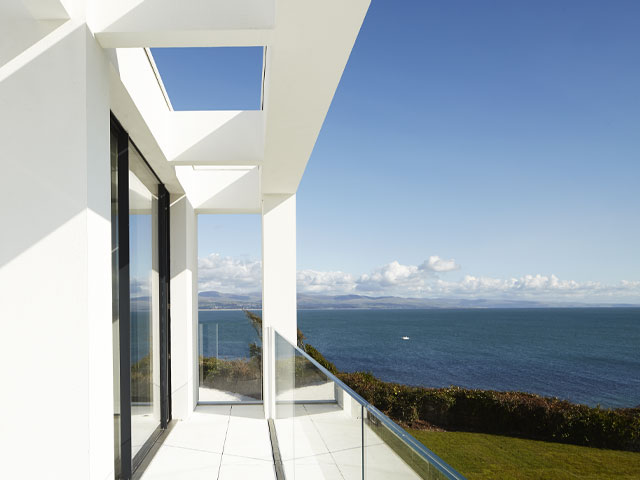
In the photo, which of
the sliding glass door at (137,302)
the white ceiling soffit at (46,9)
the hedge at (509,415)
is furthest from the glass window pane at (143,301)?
the hedge at (509,415)

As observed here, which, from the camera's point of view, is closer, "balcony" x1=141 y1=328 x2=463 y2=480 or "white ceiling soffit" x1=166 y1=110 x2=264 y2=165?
"balcony" x1=141 y1=328 x2=463 y2=480

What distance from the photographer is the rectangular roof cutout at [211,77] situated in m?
3.69

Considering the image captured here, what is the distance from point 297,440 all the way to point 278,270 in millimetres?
2696

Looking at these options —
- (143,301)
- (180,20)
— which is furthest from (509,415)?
(180,20)

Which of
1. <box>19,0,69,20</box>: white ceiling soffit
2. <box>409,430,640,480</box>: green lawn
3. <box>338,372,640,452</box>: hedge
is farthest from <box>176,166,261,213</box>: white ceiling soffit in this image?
<box>409,430,640,480</box>: green lawn

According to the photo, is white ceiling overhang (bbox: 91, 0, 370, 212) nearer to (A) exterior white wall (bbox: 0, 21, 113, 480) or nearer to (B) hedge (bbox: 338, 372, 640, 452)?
(A) exterior white wall (bbox: 0, 21, 113, 480)

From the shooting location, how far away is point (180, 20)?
2.21m

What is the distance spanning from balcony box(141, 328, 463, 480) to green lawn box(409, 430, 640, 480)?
1011 centimetres

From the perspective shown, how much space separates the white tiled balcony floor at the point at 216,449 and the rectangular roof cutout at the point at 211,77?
2960 mm

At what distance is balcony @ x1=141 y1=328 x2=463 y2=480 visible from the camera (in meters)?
1.34

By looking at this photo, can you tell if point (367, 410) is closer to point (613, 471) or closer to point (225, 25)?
point (225, 25)

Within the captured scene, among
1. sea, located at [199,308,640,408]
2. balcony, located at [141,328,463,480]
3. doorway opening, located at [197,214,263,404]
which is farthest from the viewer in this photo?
sea, located at [199,308,640,408]

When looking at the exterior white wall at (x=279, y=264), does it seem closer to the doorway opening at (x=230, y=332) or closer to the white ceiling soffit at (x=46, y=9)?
the doorway opening at (x=230, y=332)

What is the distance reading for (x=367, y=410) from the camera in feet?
5.23
